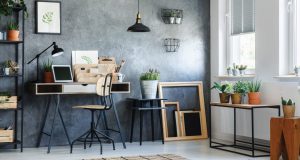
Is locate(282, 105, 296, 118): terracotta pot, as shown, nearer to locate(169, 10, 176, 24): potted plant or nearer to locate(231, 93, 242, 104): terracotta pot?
locate(231, 93, 242, 104): terracotta pot

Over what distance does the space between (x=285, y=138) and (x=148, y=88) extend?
254cm

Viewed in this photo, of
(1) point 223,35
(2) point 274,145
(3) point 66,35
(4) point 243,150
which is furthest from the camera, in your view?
(1) point 223,35

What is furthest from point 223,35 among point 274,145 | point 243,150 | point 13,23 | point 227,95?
point 13,23

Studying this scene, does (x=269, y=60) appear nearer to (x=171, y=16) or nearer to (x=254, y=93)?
(x=254, y=93)

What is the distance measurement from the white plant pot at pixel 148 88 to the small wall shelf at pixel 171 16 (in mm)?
1129

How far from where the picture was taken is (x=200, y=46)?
29.2 feet

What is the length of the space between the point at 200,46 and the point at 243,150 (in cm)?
216

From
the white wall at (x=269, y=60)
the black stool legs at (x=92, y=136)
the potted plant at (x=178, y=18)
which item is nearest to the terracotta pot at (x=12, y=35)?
the black stool legs at (x=92, y=136)

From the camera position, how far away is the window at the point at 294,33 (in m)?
7.00

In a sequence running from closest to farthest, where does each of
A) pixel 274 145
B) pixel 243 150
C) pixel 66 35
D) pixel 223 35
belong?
pixel 274 145
pixel 243 150
pixel 66 35
pixel 223 35

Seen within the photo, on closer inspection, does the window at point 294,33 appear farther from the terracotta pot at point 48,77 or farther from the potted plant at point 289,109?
the terracotta pot at point 48,77

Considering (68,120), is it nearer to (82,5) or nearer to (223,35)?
(82,5)

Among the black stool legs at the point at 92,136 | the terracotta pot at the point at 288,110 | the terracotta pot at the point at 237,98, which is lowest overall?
the black stool legs at the point at 92,136

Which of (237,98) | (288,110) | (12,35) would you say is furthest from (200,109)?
(12,35)
